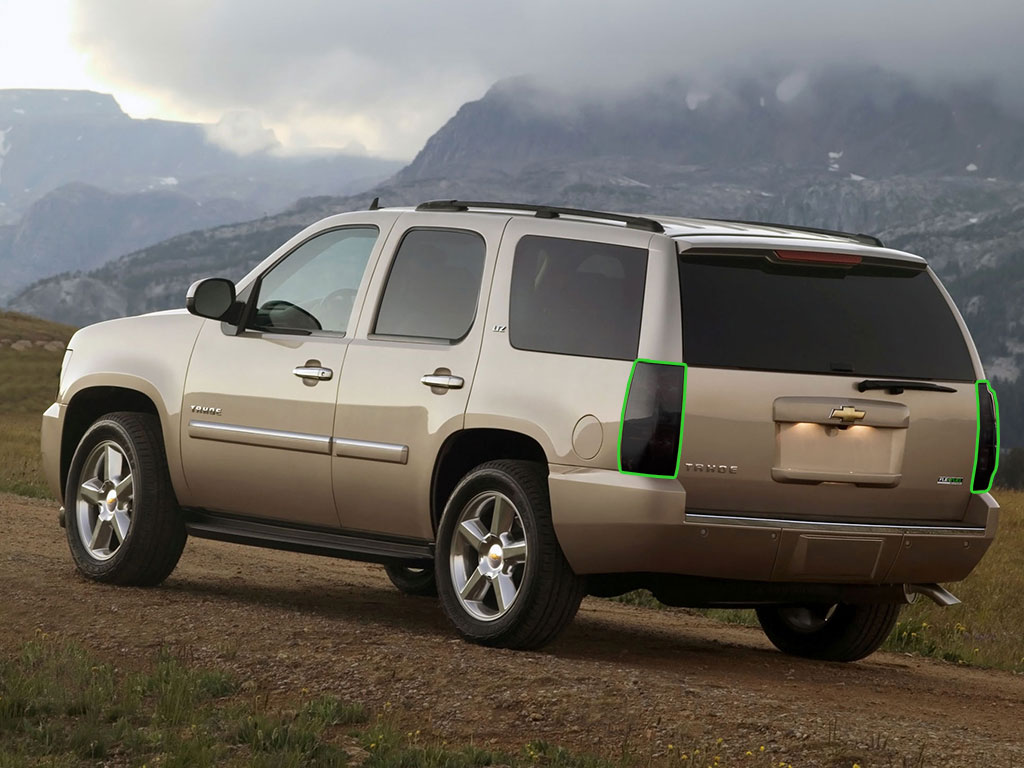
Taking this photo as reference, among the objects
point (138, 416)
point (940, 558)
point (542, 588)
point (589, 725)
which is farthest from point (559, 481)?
point (138, 416)

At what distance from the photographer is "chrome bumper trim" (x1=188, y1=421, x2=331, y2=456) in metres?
7.36

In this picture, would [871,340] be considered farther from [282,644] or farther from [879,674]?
[282,644]

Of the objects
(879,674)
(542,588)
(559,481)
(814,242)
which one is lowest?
(879,674)

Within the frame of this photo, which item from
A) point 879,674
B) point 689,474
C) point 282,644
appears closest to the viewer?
point 689,474

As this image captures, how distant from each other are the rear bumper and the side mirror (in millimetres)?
2415

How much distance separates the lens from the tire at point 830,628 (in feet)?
25.4

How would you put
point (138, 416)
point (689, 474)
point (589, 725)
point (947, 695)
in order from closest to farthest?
point (589, 725)
point (689, 474)
point (947, 695)
point (138, 416)

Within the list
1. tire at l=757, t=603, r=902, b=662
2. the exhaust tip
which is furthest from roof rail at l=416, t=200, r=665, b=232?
tire at l=757, t=603, r=902, b=662

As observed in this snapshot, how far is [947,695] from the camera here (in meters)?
6.98

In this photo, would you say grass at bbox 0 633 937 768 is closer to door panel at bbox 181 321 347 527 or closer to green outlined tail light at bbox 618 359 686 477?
green outlined tail light at bbox 618 359 686 477

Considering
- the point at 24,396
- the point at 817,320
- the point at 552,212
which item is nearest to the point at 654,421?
the point at 817,320

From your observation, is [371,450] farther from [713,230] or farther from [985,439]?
[985,439]

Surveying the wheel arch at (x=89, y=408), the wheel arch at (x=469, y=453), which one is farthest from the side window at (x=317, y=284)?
the wheel arch at (x=89, y=408)

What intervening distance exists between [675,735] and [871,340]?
2.17 m
